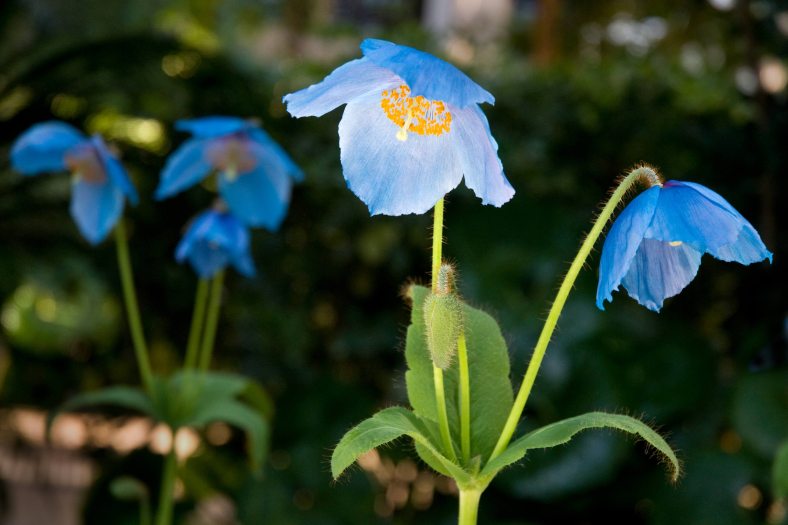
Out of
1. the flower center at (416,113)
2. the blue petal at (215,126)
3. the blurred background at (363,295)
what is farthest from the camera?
the blurred background at (363,295)

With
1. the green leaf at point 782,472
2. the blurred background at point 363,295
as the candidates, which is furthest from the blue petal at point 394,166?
the blurred background at point 363,295

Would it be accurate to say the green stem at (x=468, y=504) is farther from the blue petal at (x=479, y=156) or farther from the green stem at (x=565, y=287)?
the blue petal at (x=479, y=156)

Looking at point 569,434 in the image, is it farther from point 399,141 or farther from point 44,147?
point 44,147

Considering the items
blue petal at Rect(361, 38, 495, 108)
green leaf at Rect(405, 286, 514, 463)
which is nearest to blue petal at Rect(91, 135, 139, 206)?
green leaf at Rect(405, 286, 514, 463)

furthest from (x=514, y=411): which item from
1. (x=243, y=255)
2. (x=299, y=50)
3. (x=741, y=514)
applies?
(x=299, y=50)

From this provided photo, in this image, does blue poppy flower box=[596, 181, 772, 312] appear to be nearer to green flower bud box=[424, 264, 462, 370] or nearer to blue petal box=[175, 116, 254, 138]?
green flower bud box=[424, 264, 462, 370]
